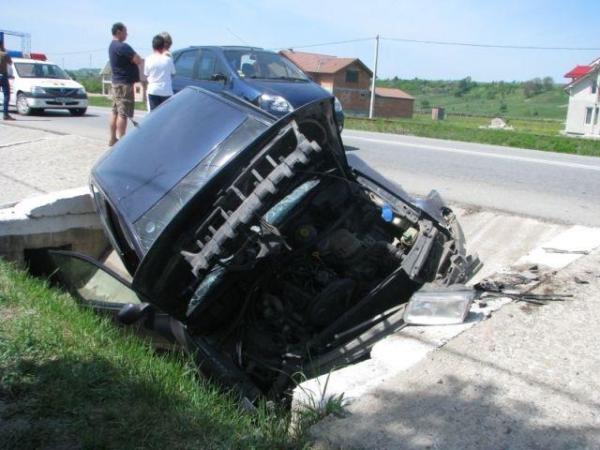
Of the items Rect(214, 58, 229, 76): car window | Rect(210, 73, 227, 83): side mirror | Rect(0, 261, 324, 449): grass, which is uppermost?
Rect(214, 58, 229, 76): car window

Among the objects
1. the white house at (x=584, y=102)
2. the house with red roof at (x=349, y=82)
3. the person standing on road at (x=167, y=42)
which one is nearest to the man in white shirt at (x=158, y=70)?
the person standing on road at (x=167, y=42)

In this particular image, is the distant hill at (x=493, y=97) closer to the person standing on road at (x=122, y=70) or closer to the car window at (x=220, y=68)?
the car window at (x=220, y=68)

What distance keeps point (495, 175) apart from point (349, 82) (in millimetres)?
60717

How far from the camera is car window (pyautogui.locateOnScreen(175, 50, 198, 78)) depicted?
36.4 ft

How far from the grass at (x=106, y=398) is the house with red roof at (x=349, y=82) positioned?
60.3m

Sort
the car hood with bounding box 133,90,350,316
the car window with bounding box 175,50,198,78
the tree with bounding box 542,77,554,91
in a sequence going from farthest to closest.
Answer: the tree with bounding box 542,77,554,91 → the car window with bounding box 175,50,198,78 → the car hood with bounding box 133,90,350,316

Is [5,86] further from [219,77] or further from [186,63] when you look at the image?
[219,77]

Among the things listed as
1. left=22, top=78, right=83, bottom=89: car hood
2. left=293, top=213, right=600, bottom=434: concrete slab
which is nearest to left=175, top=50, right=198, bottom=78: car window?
left=293, top=213, right=600, bottom=434: concrete slab

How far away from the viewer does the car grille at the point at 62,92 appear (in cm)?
1783

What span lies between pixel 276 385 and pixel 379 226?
154 cm

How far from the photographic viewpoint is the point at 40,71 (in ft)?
62.0

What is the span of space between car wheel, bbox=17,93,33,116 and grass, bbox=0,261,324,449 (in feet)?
51.9

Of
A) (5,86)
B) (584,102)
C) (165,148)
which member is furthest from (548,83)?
(165,148)

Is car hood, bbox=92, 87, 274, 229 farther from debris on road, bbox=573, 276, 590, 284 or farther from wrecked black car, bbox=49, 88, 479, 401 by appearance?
debris on road, bbox=573, 276, 590, 284
